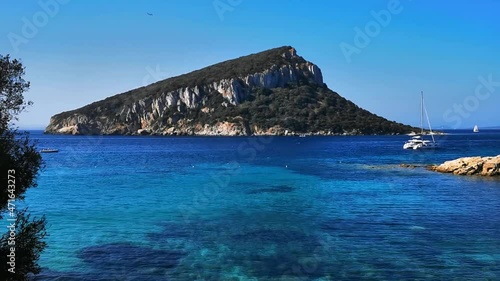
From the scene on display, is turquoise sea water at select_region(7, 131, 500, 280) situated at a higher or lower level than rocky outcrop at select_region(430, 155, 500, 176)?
lower

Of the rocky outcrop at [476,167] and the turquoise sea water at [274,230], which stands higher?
the rocky outcrop at [476,167]

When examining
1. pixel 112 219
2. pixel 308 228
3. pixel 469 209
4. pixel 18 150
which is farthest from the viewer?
pixel 469 209

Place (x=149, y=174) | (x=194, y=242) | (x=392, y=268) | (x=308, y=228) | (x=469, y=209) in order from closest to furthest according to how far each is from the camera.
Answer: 1. (x=392, y=268)
2. (x=194, y=242)
3. (x=308, y=228)
4. (x=469, y=209)
5. (x=149, y=174)

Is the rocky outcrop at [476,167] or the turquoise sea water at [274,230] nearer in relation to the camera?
the turquoise sea water at [274,230]

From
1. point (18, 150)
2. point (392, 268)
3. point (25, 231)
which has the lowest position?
point (392, 268)

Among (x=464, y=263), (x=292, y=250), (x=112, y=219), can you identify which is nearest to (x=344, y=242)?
(x=292, y=250)

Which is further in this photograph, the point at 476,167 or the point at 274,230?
the point at 476,167

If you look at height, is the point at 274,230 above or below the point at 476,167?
below

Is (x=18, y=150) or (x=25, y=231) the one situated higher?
(x=18, y=150)

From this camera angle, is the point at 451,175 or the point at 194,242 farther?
the point at 451,175

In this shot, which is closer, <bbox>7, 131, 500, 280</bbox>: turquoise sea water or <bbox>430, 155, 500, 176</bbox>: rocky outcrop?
<bbox>7, 131, 500, 280</bbox>: turquoise sea water

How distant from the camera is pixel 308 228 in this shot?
99.6ft

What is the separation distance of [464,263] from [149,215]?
79.0 ft

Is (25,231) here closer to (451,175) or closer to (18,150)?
(18,150)
